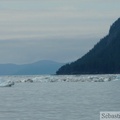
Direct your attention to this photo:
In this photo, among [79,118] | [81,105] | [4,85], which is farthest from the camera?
[4,85]

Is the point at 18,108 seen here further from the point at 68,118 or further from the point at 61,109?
the point at 68,118

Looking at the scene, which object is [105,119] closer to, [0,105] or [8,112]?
[8,112]

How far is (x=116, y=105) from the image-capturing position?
147 feet

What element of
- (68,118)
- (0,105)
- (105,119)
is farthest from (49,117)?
(105,119)

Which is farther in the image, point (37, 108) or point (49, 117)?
point (37, 108)

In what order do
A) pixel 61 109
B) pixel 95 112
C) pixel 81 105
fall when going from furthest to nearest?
pixel 81 105, pixel 61 109, pixel 95 112

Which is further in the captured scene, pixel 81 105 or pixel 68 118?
pixel 81 105

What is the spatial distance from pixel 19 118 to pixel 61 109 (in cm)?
631

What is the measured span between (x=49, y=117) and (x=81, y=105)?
365 inches

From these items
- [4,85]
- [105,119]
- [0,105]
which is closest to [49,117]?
[0,105]

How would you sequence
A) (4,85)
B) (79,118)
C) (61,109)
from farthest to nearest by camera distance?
(4,85)
(61,109)
(79,118)

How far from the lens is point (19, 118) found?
3631 centimetres

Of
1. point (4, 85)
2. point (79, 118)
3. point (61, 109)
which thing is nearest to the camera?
point (79, 118)

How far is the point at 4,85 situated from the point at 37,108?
47322 millimetres
